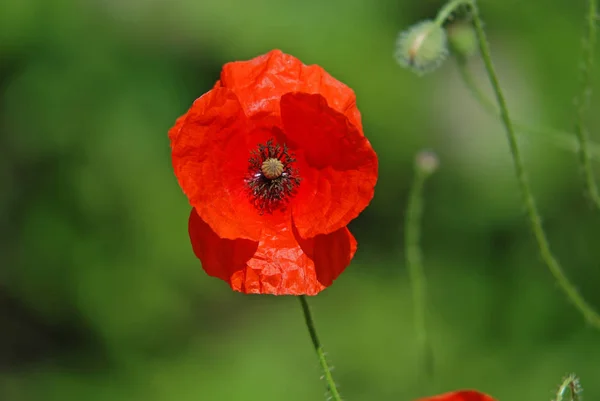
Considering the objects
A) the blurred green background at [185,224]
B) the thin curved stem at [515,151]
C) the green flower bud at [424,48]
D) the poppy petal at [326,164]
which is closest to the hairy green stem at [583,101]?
the thin curved stem at [515,151]

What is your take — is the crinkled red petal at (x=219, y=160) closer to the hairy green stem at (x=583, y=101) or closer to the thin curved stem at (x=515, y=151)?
the thin curved stem at (x=515, y=151)

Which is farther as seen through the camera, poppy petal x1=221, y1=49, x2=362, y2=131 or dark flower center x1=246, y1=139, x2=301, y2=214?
dark flower center x1=246, y1=139, x2=301, y2=214

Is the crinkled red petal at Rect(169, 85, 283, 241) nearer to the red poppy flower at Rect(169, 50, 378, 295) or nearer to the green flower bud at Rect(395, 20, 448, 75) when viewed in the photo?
the red poppy flower at Rect(169, 50, 378, 295)

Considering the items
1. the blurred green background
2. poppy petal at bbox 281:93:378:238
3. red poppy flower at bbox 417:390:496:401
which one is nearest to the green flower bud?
poppy petal at bbox 281:93:378:238

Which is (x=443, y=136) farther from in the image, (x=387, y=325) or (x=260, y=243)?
(x=260, y=243)

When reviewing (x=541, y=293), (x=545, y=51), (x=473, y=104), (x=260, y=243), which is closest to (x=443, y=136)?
(x=473, y=104)

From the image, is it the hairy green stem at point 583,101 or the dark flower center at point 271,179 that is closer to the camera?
the hairy green stem at point 583,101

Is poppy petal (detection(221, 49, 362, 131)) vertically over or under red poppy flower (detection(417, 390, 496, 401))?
over
